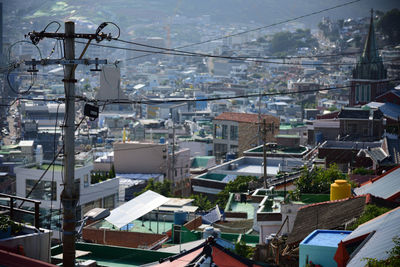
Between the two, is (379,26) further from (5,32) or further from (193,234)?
(193,234)

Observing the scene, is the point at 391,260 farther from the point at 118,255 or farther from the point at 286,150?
the point at 286,150

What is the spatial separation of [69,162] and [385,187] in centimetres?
551

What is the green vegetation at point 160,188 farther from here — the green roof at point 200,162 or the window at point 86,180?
the green roof at point 200,162

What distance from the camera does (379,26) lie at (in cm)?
12619

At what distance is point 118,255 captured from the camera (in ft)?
36.4

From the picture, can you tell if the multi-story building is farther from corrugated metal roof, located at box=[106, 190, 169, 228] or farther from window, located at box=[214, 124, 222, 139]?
corrugated metal roof, located at box=[106, 190, 169, 228]

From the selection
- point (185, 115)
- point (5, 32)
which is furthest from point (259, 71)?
point (185, 115)

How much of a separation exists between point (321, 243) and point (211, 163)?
38.2m

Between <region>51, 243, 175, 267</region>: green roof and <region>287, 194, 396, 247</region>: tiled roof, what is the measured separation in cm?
184

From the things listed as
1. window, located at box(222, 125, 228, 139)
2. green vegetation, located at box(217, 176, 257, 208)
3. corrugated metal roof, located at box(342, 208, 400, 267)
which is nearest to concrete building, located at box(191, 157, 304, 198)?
green vegetation, located at box(217, 176, 257, 208)

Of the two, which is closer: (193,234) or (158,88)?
(193,234)

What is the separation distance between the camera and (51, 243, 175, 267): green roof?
10.7m

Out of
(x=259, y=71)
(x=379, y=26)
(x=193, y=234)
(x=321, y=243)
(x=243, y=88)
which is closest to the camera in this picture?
(x=321, y=243)

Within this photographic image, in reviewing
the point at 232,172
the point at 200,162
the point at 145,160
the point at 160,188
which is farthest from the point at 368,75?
the point at 160,188
